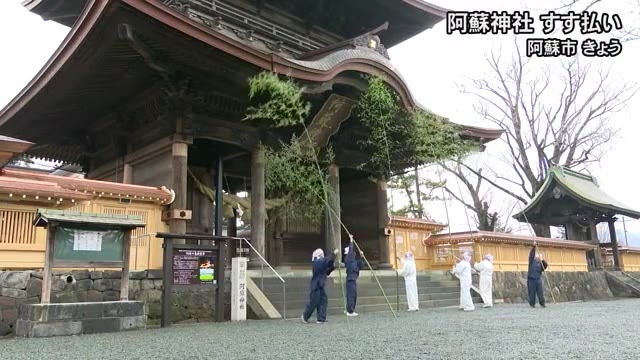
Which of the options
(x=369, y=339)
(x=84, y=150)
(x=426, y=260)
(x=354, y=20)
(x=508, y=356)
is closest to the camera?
(x=508, y=356)

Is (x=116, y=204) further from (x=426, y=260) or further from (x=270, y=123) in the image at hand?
(x=426, y=260)

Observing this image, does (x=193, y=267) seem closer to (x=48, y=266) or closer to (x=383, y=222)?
(x=48, y=266)

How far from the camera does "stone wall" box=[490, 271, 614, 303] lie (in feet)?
48.9

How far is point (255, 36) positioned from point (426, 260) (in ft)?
29.2

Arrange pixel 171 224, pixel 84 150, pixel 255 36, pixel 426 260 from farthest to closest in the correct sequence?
pixel 426 260 < pixel 84 150 < pixel 255 36 < pixel 171 224

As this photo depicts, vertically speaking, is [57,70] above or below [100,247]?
above

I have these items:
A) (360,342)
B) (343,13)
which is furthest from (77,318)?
(343,13)

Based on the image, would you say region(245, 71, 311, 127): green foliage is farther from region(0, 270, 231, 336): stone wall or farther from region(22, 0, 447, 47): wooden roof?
region(22, 0, 447, 47): wooden roof

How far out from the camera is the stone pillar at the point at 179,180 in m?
9.44

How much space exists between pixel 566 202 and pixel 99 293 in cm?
1819

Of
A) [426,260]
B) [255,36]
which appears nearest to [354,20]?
[255,36]

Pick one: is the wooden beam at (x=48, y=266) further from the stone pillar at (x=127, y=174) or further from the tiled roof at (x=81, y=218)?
the stone pillar at (x=127, y=174)


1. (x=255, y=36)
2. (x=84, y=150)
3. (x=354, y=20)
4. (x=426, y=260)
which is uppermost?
(x=354, y=20)

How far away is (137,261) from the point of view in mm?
8820
